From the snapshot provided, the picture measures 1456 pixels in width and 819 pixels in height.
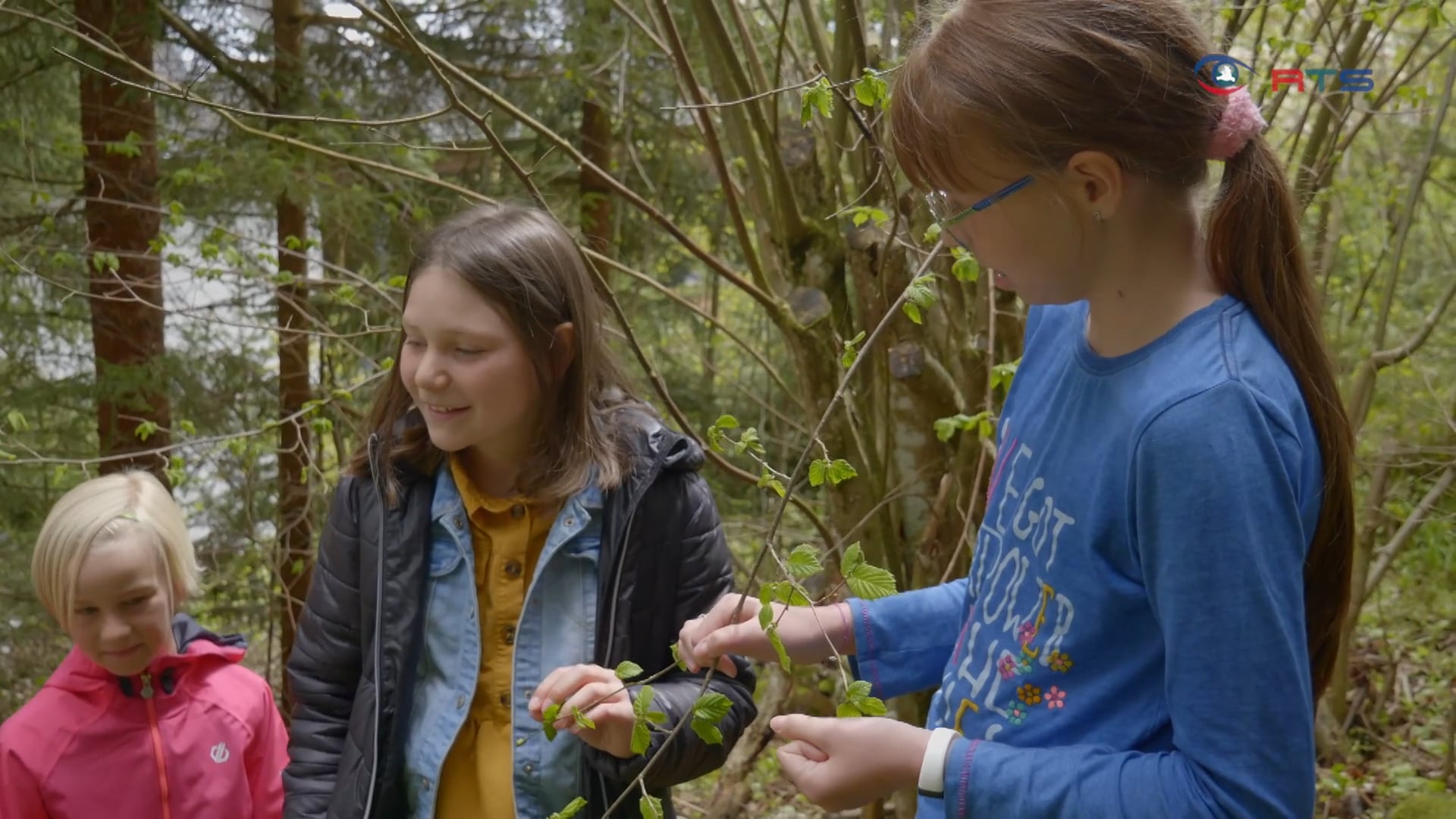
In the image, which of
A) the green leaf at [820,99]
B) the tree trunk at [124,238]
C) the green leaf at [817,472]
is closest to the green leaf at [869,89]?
the green leaf at [820,99]

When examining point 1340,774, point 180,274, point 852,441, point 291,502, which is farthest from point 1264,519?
point 180,274

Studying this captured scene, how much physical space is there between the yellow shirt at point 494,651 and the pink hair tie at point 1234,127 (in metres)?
1.25

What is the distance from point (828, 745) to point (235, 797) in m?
1.78

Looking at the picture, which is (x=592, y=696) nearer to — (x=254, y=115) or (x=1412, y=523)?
(x=254, y=115)

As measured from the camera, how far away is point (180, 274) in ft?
21.1

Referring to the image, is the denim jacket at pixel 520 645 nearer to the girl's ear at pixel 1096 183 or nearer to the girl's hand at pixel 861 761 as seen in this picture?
the girl's hand at pixel 861 761

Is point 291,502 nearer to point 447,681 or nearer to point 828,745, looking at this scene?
point 447,681

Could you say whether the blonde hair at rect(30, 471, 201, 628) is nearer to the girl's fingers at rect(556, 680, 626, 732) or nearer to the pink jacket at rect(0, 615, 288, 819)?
the pink jacket at rect(0, 615, 288, 819)

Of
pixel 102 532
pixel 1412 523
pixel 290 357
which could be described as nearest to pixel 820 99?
pixel 102 532

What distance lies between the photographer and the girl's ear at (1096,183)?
1183 mm

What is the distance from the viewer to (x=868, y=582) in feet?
4.13

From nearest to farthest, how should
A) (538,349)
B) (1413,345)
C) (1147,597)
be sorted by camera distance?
(1147,597)
(538,349)
(1413,345)

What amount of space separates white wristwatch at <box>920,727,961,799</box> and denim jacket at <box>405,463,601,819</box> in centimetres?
89

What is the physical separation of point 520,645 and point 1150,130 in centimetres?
128
